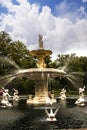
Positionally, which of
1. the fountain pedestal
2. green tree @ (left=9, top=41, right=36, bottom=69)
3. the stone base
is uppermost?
green tree @ (left=9, top=41, right=36, bottom=69)

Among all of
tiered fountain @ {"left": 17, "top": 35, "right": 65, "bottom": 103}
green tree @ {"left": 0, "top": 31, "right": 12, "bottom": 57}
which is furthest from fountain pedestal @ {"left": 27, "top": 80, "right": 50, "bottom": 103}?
green tree @ {"left": 0, "top": 31, "right": 12, "bottom": 57}

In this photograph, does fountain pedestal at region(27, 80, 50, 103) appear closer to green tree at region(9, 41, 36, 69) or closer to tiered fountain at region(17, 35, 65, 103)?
tiered fountain at region(17, 35, 65, 103)

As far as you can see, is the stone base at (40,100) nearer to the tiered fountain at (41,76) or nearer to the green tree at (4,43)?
the tiered fountain at (41,76)

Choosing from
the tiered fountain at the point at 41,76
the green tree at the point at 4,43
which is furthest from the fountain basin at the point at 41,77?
the green tree at the point at 4,43

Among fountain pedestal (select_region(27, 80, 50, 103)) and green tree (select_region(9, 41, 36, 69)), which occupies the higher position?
green tree (select_region(9, 41, 36, 69))

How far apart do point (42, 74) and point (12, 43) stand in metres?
33.5

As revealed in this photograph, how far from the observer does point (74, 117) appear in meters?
22.5

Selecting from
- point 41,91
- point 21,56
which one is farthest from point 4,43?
point 41,91

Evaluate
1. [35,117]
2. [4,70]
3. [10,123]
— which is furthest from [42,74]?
[4,70]

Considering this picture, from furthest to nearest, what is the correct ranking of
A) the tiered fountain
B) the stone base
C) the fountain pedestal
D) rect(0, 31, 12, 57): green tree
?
rect(0, 31, 12, 57): green tree < the fountain pedestal < the tiered fountain < the stone base

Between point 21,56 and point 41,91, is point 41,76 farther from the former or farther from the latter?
point 21,56

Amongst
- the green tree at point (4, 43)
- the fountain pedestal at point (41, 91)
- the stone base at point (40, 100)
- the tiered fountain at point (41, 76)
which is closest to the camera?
the stone base at point (40, 100)

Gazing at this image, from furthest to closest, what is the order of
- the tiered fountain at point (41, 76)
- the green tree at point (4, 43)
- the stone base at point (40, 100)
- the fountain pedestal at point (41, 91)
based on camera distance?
the green tree at point (4, 43) → the fountain pedestal at point (41, 91) → the tiered fountain at point (41, 76) → the stone base at point (40, 100)

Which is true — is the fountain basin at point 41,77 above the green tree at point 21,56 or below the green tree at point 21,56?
below
